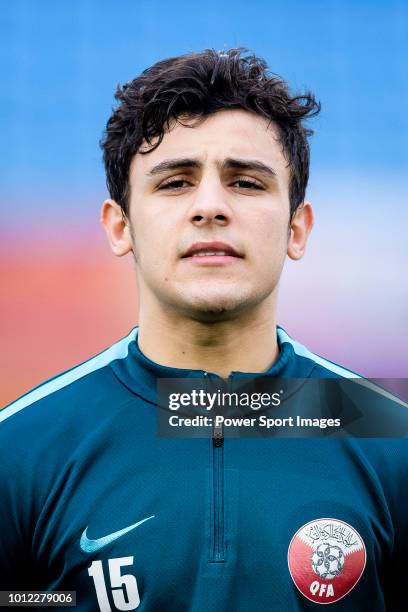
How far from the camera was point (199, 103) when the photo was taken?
1.86 m

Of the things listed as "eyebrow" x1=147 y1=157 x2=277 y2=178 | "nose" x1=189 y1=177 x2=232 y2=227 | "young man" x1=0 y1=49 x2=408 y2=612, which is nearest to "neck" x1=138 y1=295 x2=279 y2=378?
"young man" x1=0 y1=49 x2=408 y2=612

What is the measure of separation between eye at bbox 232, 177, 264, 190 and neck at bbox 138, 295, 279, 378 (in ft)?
1.01

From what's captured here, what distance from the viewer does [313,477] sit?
170 centimetres

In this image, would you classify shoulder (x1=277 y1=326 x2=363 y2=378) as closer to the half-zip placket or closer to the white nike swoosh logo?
the half-zip placket

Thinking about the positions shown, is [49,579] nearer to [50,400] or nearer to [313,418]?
[50,400]

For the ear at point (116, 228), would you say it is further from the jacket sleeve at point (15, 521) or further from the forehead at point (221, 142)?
the jacket sleeve at point (15, 521)

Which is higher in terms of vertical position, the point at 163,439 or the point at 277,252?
the point at 277,252

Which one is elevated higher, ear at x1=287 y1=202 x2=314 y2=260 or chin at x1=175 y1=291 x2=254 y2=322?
ear at x1=287 y1=202 x2=314 y2=260

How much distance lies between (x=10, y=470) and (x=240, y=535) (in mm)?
610

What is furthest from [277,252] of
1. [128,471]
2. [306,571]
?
[306,571]

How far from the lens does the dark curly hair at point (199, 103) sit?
73.5 inches

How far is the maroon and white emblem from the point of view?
1.62 meters

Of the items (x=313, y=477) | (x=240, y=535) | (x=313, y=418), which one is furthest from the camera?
(x=313, y=418)

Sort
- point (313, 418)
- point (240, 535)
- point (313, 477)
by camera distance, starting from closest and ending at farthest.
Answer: point (240, 535), point (313, 477), point (313, 418)
